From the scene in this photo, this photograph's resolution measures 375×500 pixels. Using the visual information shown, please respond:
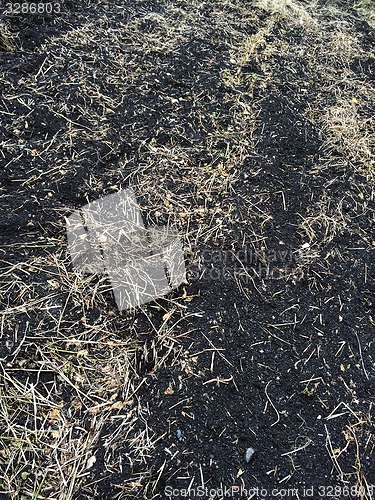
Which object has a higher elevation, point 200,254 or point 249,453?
point 200,254

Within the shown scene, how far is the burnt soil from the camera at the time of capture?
53.2 inches

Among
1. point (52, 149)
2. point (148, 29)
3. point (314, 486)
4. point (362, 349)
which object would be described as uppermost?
point (148, 29)

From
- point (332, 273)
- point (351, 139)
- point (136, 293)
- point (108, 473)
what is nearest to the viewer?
point (108, 473)

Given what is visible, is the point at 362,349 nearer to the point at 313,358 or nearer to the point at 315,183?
the point at 313,358

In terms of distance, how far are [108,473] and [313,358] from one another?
0.79m

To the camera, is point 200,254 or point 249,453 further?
point 200,254

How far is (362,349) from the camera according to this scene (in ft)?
5.22

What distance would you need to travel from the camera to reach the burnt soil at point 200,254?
53.2 inches

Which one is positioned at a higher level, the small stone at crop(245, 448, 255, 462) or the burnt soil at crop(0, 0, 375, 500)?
the burnt soil at crop(0, 0, 375, 500)

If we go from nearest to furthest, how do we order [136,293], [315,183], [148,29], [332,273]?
[136,293] → [332,273] → [315,183] → [148,29]

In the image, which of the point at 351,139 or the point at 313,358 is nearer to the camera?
the point at 313,358

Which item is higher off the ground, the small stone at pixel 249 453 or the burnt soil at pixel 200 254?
the burnt soil at pixel 200 254

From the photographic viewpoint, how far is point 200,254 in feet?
5.79

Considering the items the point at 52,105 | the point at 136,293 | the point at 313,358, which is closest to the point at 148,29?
the point at 52,105
